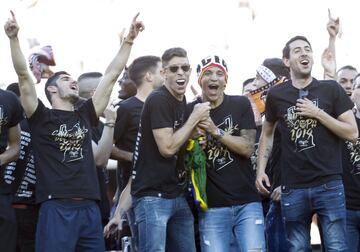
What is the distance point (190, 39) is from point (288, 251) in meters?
13.6

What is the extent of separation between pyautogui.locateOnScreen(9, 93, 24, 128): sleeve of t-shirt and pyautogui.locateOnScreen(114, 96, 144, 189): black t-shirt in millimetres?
959

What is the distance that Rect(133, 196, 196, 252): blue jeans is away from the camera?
6863 millimetres

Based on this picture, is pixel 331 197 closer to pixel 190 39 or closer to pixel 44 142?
pixel 44 142

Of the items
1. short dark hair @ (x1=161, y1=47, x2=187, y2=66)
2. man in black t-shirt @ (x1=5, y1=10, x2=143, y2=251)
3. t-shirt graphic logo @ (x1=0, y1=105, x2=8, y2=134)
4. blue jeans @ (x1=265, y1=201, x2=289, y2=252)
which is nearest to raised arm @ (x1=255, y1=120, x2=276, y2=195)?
blue jeans @ (x1=265, y1=201, x2=289, y2=252)

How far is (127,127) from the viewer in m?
8.01

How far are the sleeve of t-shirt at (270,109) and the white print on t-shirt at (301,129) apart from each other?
9.3 inches

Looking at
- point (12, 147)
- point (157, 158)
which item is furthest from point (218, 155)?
point (12, 147)

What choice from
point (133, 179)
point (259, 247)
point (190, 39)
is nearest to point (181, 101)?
point (133, 179)

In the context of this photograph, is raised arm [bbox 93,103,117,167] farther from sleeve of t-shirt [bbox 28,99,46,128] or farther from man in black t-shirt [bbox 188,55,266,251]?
man in black t-shirt [bbox 188,55,266,251]

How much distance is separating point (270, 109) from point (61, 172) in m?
1.80

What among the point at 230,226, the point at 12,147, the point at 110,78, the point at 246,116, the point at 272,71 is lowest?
the point at 230,226

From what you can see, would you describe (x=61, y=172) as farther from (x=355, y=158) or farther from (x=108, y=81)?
(x=355, y=158)

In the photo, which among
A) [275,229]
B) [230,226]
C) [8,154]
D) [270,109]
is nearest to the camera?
[230,226]

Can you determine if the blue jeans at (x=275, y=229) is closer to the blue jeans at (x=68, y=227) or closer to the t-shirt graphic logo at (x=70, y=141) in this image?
the blue jeans at (x=68, y=227)
